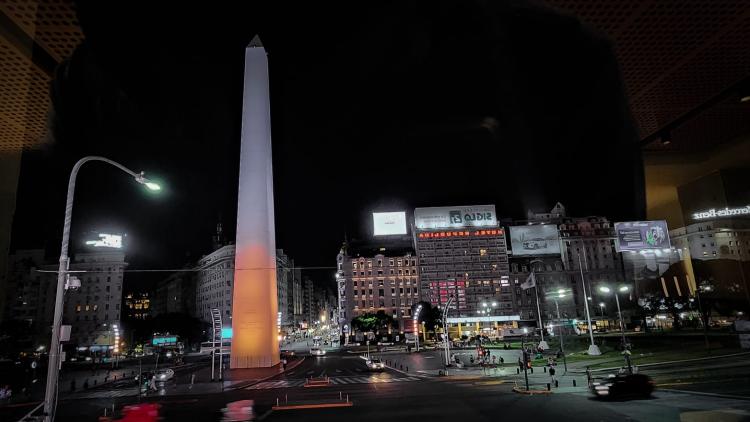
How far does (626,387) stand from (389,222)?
112m

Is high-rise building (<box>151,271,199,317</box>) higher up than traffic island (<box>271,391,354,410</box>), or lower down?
higher up

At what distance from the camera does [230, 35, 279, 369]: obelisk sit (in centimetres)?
4772

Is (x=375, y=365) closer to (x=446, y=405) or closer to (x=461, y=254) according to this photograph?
(x=446, y=405)

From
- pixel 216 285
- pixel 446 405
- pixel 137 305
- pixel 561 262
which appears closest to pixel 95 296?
pixel 216 285

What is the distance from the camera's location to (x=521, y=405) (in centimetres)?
1875

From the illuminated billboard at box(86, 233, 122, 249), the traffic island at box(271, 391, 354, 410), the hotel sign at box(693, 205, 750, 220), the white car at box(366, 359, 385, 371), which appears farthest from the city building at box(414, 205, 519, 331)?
the hotel sign at box(693, 205, 750, 220)

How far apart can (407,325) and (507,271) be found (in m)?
35.0

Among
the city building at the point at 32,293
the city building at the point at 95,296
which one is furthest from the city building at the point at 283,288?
the city building at the point at 32,293

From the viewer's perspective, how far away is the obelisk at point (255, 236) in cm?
4772

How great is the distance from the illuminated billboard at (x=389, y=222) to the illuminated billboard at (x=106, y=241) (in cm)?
7225

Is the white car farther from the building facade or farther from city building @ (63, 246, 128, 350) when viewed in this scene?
city building @ (63, 246, 128, 350)

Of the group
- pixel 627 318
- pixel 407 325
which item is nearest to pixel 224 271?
pixel 407 325

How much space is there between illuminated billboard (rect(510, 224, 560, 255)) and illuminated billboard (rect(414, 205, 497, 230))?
1162 centimetres

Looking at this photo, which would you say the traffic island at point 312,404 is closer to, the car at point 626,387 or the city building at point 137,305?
the car at point 626,387
